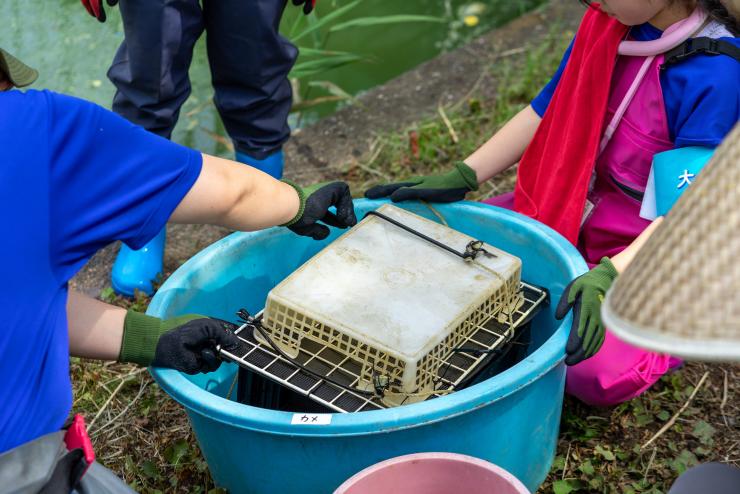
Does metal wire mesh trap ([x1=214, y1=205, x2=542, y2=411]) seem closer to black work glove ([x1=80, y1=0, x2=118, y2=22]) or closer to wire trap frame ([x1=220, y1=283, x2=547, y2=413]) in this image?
wire trap frame ([x1=220, y1=283, x2=547, y2=413])

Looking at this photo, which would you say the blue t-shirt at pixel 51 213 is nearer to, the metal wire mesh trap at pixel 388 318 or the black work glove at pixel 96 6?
the metal wire mesh trap at pixel 388 318

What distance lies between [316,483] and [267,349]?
26 cm

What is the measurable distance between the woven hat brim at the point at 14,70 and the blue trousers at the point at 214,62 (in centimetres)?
76

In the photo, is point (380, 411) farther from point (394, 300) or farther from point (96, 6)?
point (96, 6)

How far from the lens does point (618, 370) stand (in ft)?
5.83

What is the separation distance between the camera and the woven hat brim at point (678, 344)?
0.66 m

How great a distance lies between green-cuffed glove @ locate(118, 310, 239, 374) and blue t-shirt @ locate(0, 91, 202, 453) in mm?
209

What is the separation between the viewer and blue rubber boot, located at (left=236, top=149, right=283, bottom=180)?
7.91ft

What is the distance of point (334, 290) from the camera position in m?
1.65

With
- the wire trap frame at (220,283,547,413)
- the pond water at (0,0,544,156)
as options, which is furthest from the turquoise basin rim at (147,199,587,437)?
the pond water at (0,0,544,156)

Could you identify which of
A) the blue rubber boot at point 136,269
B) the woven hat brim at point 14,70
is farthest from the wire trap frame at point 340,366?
the blue rubber boot at point 136,269

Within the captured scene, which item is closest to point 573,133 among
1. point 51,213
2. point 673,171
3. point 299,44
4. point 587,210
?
point 587,210

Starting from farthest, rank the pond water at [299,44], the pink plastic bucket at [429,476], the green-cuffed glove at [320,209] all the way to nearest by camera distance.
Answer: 1. the pond water at [299,44]
2. the green-cuffed glove at [320,209]
3. the pink plastic bucket at [429,476]

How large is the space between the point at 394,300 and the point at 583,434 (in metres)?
0.53
